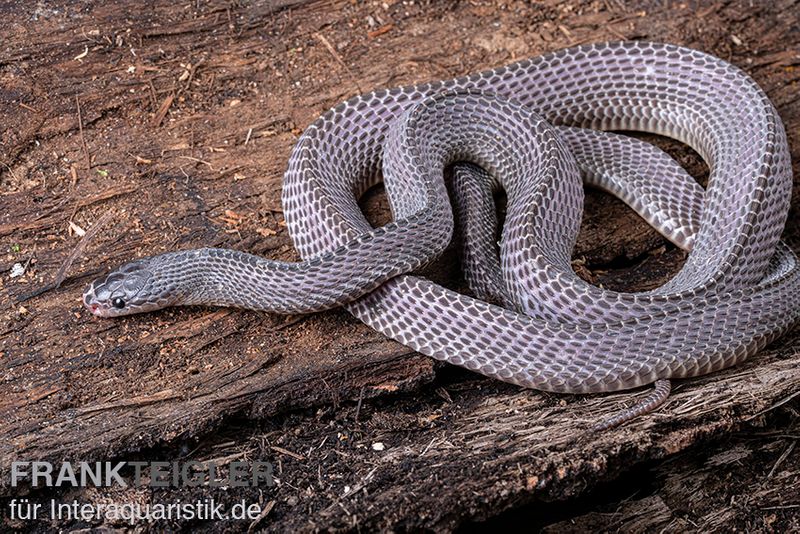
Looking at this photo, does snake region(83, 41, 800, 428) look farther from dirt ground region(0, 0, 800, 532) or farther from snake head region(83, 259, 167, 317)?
dirt ground region(0, 0, 800, 532)

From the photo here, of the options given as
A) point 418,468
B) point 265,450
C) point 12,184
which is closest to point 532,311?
point 418,468

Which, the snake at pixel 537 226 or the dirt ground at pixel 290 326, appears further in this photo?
the snake at pixel 537 226

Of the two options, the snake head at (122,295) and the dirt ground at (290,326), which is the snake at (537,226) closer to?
the snake head at (122,295)

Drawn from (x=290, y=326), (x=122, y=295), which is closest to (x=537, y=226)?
(x=290, y=326)

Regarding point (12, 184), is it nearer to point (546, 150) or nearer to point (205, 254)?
point (205, 254)

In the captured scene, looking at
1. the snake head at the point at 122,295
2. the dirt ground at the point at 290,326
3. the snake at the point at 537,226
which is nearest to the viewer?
the dirt ground at the point at 290,326

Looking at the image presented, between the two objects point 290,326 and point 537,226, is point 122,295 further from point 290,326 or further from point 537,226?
point 537,226

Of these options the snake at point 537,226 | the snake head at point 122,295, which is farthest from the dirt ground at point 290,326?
the snake at point 537,226
